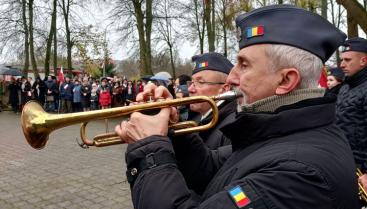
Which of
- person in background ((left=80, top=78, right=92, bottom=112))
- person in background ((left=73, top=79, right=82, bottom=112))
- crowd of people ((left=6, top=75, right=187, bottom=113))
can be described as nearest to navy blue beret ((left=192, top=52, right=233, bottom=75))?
crowd of people ((left=6, top=75, right=187, bottom=113))

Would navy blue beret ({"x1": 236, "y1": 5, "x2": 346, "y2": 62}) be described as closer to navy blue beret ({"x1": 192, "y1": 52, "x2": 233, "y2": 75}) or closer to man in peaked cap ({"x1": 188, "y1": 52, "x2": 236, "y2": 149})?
man in peaked cap ({"x1": 188, "y1": 52, "x2": 236, "y2": 149})

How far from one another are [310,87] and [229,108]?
1556 mm

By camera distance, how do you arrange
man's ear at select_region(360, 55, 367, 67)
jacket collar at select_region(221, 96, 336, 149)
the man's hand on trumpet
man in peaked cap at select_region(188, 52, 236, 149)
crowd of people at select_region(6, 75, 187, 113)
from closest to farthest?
jacket collar at select_region(221, 96, 336, 149)
the man's hand on trumpet
man in peaked cap at select_region(188, 52, 236, 149)
man's ear at select_region(360, 55, 367, 67)
crowd of people at select_region(6, 75, 187, 113)

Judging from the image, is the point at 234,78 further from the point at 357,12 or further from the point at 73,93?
the point at 73,93

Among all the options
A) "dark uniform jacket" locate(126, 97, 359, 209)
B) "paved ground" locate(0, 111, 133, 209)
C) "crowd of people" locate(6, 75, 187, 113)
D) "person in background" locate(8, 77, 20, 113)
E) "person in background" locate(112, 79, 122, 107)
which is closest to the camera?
"dark uniform jacket" locate(126, 97, 359, 209)

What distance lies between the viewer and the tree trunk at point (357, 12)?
932 cm

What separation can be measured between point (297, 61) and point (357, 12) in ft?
28.1

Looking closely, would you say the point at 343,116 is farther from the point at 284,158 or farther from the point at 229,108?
the point at 284,158

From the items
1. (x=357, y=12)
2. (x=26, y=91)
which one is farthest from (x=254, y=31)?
(x=26, y=91)

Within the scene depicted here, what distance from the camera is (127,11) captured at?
2305 cm

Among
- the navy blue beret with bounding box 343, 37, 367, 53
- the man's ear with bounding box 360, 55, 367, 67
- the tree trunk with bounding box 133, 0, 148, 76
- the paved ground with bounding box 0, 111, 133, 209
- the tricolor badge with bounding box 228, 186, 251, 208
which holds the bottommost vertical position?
the paved ground with bounding box 0, 111, 133, 209

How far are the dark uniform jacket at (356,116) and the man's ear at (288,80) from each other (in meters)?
2.12

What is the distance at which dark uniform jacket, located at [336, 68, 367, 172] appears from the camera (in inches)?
142

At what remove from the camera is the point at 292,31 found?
5.90ft
